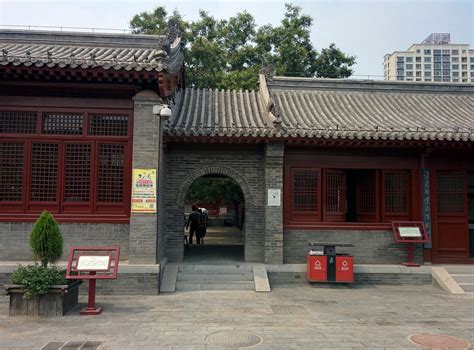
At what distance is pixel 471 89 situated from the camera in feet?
45.6

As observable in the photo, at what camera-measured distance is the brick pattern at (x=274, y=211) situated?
32.3 ft

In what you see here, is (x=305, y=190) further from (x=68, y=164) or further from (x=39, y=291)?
(x=39, y=291)

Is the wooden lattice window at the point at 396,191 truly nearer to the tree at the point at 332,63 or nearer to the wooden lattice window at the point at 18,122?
the wooden lattice window at the point at 18,122

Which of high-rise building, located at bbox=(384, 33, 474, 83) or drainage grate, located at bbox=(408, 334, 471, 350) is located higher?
high-rise building, located at bbox=(384, 33, 474, 83)

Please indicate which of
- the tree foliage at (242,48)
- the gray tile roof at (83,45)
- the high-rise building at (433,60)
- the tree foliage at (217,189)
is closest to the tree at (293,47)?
the tree foliage at (242,48)

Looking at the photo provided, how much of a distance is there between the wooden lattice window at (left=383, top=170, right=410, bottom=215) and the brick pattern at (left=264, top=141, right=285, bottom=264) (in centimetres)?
272

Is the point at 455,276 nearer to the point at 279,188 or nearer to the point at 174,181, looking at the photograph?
the point at 279,188

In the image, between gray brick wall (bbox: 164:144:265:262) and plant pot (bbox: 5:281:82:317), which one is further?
gray brick wall (bbox: 164:144:265:262)

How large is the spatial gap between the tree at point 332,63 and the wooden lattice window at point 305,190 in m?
12.9

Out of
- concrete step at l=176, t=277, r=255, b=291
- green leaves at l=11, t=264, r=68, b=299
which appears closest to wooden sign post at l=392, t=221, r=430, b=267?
concrete step at l=176, t=277, r=255, b=291

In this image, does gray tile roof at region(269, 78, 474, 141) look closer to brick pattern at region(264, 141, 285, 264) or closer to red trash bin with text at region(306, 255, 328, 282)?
brick pattern at region(264, 141, 285, 264)

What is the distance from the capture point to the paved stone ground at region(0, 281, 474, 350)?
555 cm

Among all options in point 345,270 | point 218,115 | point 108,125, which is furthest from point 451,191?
point 108,125

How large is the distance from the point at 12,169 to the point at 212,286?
4.79m
